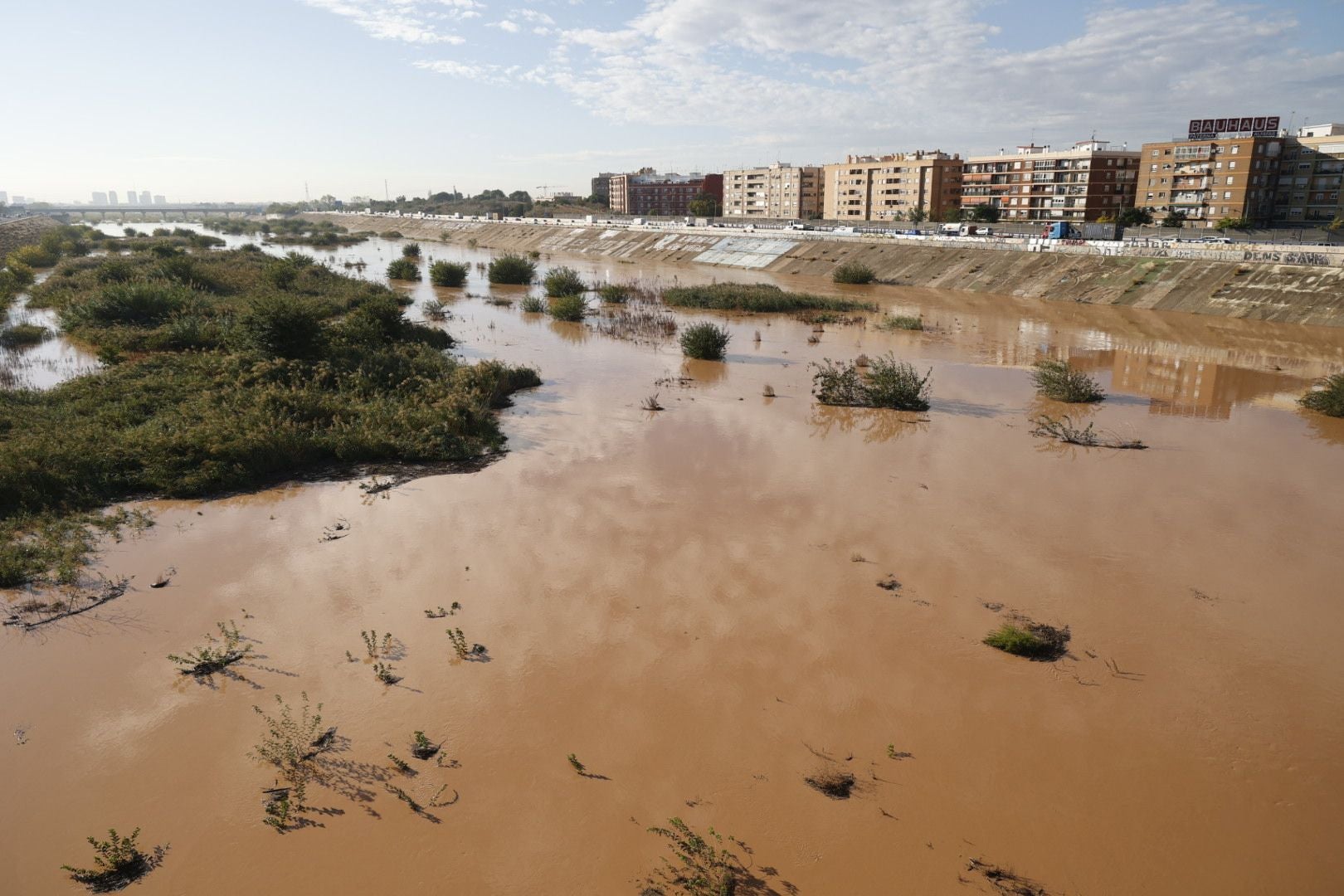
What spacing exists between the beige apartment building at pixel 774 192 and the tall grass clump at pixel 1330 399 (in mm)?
89084

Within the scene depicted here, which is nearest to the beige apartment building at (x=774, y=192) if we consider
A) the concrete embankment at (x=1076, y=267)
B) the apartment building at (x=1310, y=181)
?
the concrete embankment at (x=1076, y=267)

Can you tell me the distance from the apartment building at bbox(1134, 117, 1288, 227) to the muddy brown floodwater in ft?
207

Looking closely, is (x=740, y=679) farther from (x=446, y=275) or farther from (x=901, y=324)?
A: (x=446, y=275)

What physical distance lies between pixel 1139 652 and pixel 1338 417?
1622 cm

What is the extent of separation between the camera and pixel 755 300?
4031cm

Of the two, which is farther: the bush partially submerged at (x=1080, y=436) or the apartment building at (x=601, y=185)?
the apartment building at (x=601, y=185)

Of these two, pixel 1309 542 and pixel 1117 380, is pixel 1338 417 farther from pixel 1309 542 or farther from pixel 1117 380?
pixel 1309 542

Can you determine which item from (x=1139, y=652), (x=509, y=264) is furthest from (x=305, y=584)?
(x=509, y=264)

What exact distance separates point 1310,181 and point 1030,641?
7842 centimetres

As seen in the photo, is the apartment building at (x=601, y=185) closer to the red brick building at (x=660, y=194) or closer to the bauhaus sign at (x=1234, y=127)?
the red brick building at (x=660, y=194)

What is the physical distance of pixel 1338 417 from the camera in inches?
793

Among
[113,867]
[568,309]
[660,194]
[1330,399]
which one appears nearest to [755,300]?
[568,309]

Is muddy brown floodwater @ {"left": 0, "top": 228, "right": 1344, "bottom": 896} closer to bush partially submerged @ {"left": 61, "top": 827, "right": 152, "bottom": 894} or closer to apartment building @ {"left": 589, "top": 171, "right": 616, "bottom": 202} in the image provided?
bush partially submerged @ {"left": 61, "top": 827, "right": 152, "bottom": 894}

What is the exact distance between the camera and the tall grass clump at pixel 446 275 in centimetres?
4953
